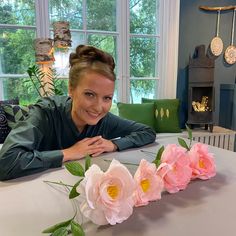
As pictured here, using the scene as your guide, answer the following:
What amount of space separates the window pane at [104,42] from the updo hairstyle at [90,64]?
1.85 meters

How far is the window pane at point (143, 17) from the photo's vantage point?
2.97 m

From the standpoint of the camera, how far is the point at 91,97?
3.43 feet

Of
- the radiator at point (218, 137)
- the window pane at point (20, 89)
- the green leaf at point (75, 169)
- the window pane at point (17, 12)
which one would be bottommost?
the radiator at point (218, 137)

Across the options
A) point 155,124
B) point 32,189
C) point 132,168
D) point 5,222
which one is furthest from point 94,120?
point 155,124

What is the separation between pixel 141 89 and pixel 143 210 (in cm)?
262

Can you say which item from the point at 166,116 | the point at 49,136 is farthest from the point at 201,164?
the point at 166,116

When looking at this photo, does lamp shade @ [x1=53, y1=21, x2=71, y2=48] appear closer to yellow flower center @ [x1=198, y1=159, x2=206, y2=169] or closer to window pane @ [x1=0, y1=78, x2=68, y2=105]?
window pane @ [x1=0, y1=78, x2=68, y2=105]

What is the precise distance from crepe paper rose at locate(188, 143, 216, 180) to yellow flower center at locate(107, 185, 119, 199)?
33 centimetres

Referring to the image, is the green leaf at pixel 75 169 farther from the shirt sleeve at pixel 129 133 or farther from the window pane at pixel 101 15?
the window pane at pixel 101 15

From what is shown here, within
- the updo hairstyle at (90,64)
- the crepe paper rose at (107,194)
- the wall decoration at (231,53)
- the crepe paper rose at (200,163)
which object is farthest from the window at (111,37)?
the crepe paper rose at (107,194)

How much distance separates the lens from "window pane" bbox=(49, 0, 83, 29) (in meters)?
2.65

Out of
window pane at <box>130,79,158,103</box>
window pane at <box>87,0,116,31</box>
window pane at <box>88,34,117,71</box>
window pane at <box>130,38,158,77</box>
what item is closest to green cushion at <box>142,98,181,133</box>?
window pane at <box>130,79,158,103</box>

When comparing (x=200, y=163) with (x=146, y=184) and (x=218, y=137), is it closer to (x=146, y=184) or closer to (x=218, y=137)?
(x=146, y=184)

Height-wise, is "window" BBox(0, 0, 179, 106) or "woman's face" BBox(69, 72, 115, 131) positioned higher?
"window" BBox(0, 0, 179, 106)
